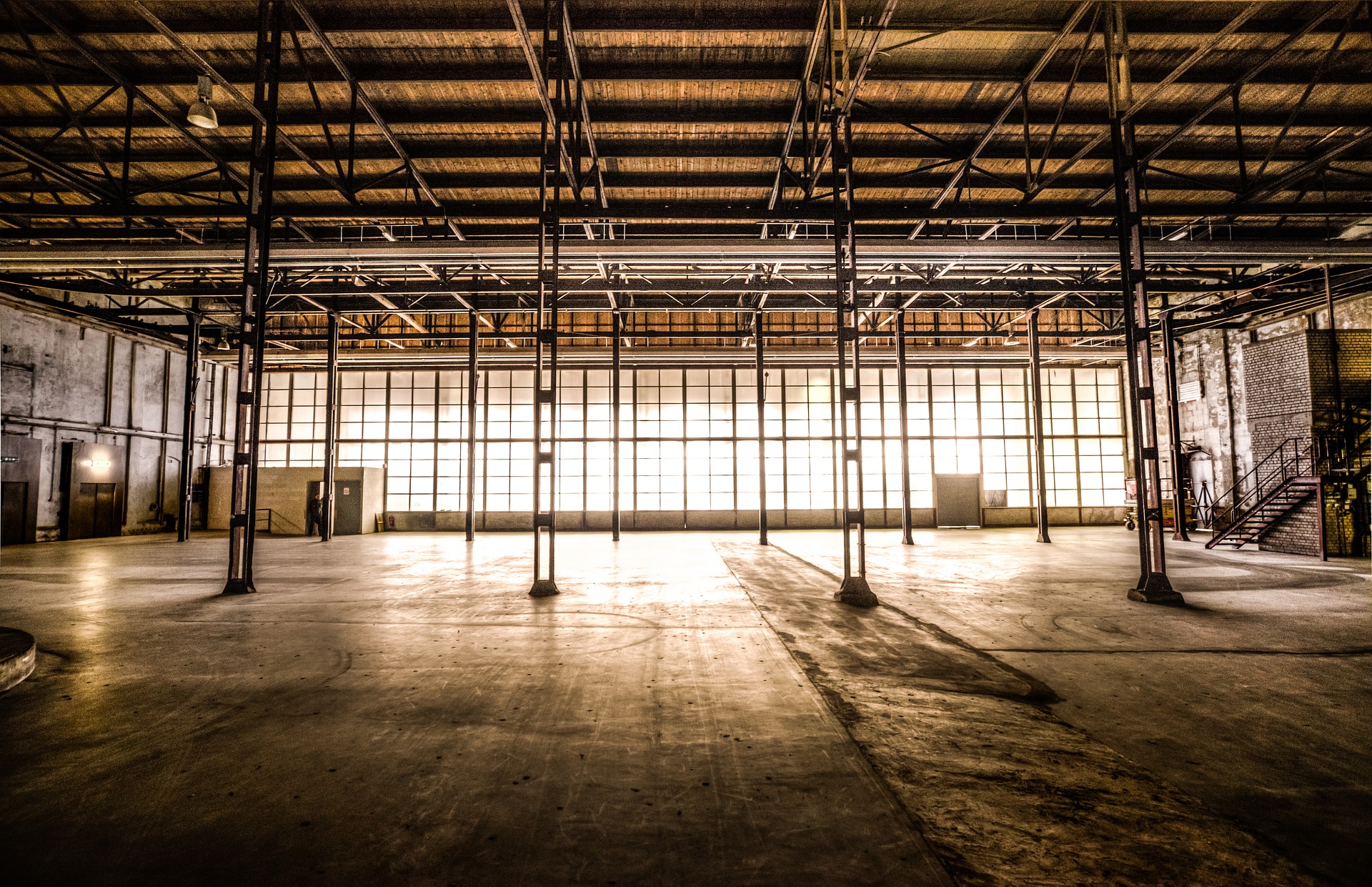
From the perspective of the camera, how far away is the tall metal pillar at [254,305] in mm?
8820

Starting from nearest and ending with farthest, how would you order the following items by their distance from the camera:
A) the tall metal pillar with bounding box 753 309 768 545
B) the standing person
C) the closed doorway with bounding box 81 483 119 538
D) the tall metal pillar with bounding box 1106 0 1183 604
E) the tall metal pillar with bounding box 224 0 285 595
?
the tall metal pillar with bounding box 1106 0 1183 604 < the tall metal pillar with bounding box 224 0 285 595 < the tall metal pillar with bounding box 753 309 768 545 < the closed doorway with bounding box 81 483 119 538 < the standing person

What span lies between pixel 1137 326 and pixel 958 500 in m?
17.7

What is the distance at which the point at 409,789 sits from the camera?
306 centimetres

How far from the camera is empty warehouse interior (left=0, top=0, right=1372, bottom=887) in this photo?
117 inches

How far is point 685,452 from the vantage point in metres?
25.6

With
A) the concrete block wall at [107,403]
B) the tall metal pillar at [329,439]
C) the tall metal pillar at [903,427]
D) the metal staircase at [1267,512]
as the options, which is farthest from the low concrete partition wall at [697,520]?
the metal staircase at [1267,512]

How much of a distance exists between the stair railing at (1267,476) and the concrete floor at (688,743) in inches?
414

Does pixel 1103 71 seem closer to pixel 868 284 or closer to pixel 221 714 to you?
pixel 868 284

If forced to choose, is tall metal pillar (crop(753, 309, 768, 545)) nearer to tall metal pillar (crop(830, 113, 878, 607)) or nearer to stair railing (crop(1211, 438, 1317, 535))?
tall metal pillar (crop(830, 113, 878, 607))

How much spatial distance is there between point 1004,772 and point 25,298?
2642 cm

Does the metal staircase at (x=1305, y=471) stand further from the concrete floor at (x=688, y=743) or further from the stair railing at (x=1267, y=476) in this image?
the concrete floor at (x=688, y=743)

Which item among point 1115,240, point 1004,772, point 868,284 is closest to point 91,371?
point 868,284

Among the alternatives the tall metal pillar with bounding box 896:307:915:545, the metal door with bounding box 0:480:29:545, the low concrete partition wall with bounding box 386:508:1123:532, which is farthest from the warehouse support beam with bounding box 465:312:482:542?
the tall metal pillar with bounding box 896:307:915:545

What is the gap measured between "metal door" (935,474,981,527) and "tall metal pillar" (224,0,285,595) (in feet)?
78.1
